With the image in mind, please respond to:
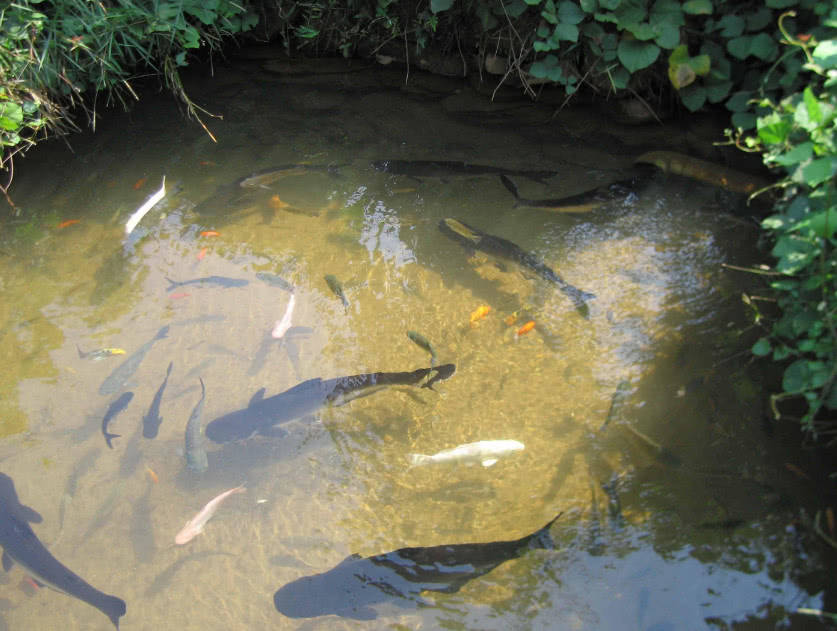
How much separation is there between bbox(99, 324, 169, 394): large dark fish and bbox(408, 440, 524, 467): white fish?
1.66 m

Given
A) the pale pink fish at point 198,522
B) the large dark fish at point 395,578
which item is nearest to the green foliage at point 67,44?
the pale pink fish at point 198,522

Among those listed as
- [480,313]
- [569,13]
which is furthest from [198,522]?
[569,13]

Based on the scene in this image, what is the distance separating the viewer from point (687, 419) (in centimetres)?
267

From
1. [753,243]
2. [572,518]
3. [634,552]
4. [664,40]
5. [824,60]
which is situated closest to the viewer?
[634,552]

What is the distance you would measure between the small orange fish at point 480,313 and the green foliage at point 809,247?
1.40 m

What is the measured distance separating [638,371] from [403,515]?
4.43 feet

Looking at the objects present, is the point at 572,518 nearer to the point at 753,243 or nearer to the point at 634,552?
the point at 634,552

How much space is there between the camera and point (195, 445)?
281 cm

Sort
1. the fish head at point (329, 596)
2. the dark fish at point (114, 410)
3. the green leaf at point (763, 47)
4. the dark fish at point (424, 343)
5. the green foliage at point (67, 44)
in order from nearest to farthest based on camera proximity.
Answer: the fish head at point (329, 596) < the dark fish at point (114, 410) < the dark fish at point (424, 343) < the green leaf at point (763, 47) < the green foliage at point (67, 44)

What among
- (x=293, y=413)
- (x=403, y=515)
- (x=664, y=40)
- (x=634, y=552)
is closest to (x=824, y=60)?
(x=664, y=40)

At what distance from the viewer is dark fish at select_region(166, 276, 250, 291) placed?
3682mm

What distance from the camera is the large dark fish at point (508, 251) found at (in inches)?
130

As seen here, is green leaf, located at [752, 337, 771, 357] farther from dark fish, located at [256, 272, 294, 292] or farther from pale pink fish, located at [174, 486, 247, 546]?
dark fish, located at [256, 272, 294, 292]

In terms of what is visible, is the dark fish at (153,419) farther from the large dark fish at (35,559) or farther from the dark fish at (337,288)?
the dark fish at (337,288)
